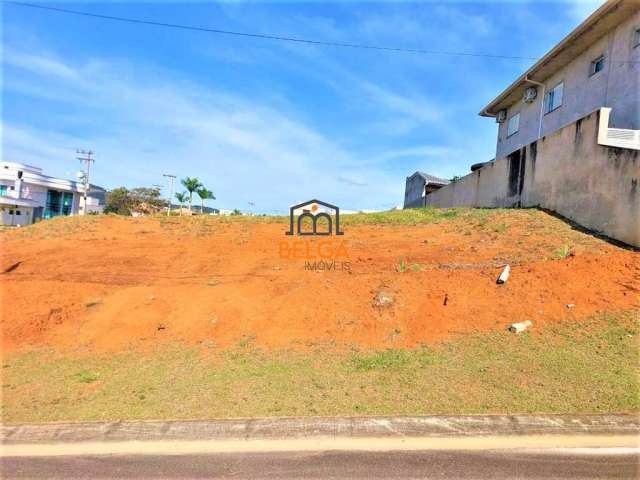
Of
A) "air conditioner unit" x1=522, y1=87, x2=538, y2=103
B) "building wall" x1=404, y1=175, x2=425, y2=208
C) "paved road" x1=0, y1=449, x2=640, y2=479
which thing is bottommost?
"paved road" x1=0, y1=449, x2=640, y2=479

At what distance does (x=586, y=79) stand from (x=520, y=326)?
10.4 metres

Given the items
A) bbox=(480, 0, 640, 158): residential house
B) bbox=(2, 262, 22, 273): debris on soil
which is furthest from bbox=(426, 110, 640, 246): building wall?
bbox=(2, 262, 22, 273): debris on soil

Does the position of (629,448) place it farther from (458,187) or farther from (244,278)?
(458,187)

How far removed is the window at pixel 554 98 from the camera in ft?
43.7

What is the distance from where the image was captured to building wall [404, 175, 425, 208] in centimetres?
2427

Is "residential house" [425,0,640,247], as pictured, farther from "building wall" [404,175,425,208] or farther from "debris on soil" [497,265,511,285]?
"building wall" [404,175,425,208]

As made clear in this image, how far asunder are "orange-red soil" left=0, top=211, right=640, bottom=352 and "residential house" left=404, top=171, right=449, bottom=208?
1436 cm

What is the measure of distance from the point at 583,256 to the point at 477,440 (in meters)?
4.56

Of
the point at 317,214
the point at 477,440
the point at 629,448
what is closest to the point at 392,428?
the point at 477,440

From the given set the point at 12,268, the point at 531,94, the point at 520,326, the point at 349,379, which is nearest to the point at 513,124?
the point at 531,94

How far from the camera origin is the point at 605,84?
1099 centimetres

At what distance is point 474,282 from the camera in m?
6.43

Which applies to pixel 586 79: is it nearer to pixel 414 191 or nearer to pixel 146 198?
pixel 414 191

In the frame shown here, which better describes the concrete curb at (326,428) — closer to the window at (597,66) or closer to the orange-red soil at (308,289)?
the orange-red soil at (308,289)
